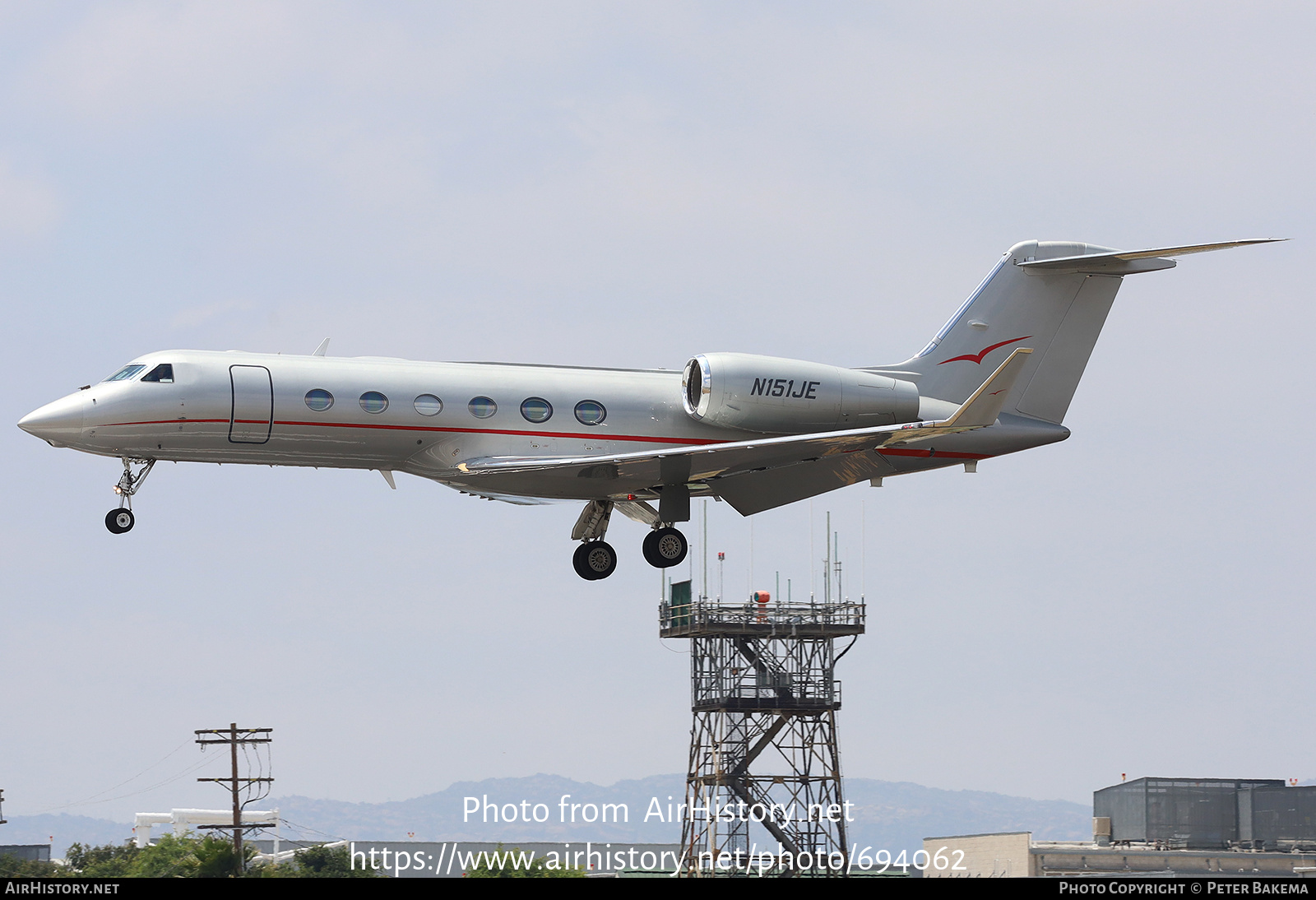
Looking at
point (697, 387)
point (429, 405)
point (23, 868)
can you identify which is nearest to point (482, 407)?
point (429, 405)

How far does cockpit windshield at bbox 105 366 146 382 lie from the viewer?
28.5m

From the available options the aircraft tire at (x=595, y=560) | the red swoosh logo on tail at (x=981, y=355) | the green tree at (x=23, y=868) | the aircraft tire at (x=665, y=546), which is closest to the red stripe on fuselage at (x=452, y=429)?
the aircraft tire at (x=665, y=546)

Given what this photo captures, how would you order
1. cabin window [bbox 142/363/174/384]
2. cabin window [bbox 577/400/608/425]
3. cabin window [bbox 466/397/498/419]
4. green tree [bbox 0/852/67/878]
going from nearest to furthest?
1. cabin window [bbox 142/363/174/384]
2. cabin window [bbox 466/397/498/419]
3. cabin window [bbox 577/400/608/425]
4. green tree [bbox 0/852/67/878]

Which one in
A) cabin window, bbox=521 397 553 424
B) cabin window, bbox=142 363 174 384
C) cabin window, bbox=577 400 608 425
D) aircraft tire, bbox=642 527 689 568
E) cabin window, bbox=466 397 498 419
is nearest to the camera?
cabin window, bbox=142 363 174 384

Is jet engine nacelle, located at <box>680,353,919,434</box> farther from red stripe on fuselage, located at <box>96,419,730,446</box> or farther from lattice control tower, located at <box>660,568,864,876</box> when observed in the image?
lattice control tower, located at <box>660,568,864,876</box>

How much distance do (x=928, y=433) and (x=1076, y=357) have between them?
7353 millimetres

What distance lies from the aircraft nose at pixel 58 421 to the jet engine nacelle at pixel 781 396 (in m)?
10.1

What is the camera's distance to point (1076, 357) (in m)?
33.8

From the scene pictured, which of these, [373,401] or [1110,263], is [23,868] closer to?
[373,401]

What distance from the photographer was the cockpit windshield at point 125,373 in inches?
1122

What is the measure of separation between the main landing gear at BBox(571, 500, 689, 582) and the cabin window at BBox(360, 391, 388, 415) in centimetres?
505

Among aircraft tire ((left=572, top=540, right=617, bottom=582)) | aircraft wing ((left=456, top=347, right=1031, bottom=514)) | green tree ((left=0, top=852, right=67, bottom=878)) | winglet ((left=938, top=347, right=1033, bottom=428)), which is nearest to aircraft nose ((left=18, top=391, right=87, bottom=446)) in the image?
→ aircraft wing ((left=456, top=347, right=1031, bottom=514))

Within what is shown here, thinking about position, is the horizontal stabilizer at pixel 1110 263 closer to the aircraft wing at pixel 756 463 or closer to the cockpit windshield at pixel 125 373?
the aircraft wing at pixel 756 463
